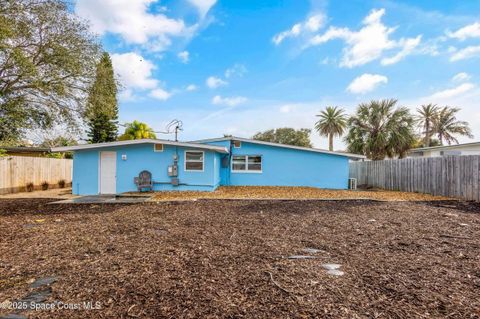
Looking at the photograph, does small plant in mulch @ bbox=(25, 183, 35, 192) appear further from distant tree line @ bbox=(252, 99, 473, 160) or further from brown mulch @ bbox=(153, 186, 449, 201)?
distant tree line @ bbox=(252, 99, 473, 160)

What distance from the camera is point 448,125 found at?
97.1 ft

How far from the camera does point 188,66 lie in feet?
50.1

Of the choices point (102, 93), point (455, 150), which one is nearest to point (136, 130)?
point (102, 93)

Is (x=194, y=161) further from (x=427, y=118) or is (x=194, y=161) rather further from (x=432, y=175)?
(x=427, y=118)

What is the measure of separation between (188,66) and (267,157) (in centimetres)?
722

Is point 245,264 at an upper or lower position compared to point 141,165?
lower

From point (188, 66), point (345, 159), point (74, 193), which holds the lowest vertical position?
point (74, 193)

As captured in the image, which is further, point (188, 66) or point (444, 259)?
point (188, 66)

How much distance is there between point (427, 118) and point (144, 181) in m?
32.7

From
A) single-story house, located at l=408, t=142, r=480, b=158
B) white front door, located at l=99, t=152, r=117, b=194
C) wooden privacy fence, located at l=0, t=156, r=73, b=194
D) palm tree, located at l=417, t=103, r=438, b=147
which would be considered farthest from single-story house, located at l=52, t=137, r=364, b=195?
palm tree, located at l=417, t=103, r=438, b=147

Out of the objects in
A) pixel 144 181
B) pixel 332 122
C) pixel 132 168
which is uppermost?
pixel 332 122

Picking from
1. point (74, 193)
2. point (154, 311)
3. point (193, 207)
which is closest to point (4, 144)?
point (74, 193)

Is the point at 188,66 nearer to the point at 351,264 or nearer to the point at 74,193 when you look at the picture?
the point at 74,193

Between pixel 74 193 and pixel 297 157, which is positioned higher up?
pixel 297 157
